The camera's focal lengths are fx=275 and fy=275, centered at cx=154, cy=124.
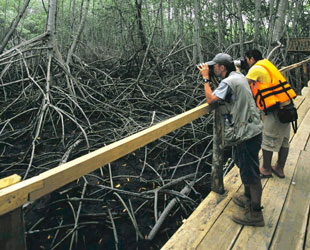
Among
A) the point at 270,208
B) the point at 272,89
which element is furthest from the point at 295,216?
the point at 272,89

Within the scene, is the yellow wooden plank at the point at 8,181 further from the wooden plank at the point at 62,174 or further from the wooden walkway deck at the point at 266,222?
the wooden walkway deck at the point at 266,222

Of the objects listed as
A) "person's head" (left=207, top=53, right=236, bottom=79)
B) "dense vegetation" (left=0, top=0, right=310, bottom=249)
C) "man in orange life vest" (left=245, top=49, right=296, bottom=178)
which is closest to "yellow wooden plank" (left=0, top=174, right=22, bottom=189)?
"person's head" (left=207, top=53, right=236, bottom=79)

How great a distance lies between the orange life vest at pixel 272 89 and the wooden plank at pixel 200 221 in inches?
26.5

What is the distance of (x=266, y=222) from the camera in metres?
1.71

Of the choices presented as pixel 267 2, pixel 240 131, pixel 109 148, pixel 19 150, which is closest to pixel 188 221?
pixel 240 131

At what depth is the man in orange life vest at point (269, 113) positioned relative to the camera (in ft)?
6.52

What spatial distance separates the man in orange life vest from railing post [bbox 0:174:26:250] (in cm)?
174

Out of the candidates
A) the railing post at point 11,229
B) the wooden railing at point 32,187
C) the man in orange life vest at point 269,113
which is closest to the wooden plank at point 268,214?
the man in orange life vest at point 269,113

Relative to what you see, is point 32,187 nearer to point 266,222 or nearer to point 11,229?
point 11,229

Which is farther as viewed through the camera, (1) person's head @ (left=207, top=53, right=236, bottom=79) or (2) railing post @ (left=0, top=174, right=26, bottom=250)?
(1) person's head @ (left=207, top=53, right=236, bottom=79)

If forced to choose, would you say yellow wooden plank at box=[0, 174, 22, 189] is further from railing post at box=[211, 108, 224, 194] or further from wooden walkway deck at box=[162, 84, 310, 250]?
railing post at box=[211, 108, 224, 194]

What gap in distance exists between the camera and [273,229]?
1.64 metres

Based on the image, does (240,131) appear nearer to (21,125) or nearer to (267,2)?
(21,125)

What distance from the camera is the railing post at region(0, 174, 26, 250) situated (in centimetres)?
74
